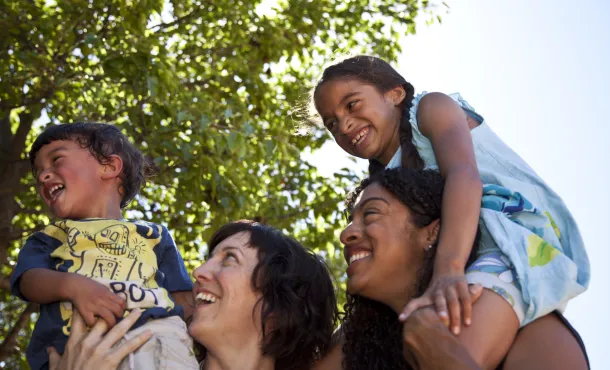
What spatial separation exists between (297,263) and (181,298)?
55cm

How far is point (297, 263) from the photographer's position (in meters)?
3.79

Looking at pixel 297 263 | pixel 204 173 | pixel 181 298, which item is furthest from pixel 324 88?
pixel 204 173

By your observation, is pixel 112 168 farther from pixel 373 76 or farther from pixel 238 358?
pixel 373 76

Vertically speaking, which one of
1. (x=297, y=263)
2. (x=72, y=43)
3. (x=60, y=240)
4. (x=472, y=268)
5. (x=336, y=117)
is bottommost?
(x=472, y=268)

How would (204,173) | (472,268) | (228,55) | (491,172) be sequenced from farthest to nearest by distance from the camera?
1. (228,55)
2. (204,173)
3. (491,172)
4. (472,268)

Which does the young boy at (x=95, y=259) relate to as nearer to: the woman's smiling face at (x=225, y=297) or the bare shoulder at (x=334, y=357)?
the woman's smiling face at (x=225, y=297)

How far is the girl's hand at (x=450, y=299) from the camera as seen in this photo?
2.83 meters

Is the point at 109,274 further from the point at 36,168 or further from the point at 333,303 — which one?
the point at 333,303

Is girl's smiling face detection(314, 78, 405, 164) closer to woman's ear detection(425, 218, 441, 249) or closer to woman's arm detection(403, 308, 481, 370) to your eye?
woman's ear detection(425, 218, 441, 249)

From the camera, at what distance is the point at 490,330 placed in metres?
2.87

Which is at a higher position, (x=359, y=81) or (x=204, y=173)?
(x=204, y=173)

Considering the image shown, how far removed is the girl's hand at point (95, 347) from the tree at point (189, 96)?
12.2 feet

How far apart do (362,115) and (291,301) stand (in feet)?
2.91

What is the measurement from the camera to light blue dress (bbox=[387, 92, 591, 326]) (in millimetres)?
2963
